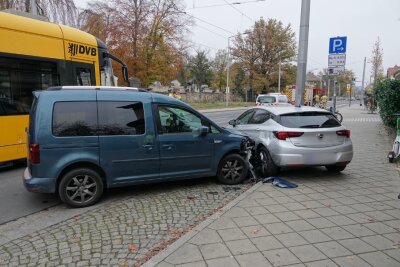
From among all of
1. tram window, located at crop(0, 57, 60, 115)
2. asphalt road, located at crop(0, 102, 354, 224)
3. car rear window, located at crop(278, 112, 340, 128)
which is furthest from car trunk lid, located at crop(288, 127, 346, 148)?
tram window, located at crop(0, 57, 60, 115)

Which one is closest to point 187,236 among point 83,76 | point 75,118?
point 75,118

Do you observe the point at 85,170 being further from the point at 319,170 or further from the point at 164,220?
the point at 319,170

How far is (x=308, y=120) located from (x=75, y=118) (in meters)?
4.30

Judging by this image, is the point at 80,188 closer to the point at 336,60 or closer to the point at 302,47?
the point at 302,47

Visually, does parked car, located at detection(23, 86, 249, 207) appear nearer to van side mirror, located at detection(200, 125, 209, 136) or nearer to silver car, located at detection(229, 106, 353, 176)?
van side mirror, located at detection(200, 125, 209, 136)

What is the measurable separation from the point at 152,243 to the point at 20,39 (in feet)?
18.8

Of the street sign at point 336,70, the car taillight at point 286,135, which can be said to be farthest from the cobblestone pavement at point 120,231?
the street sign at point 336,70

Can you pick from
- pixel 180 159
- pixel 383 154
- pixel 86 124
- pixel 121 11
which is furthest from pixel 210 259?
pixel 121 11

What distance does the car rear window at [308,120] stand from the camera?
6.45 meters

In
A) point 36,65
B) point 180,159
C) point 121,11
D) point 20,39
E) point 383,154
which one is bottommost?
point 383,154

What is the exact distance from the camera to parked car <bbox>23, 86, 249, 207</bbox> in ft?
16.2

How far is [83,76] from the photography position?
8820 millimetres

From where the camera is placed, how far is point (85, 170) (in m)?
Answer: 5.14

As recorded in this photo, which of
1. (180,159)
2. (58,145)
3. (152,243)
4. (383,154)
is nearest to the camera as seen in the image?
(152,243)
